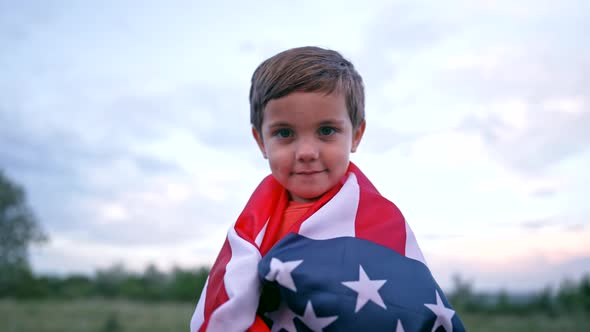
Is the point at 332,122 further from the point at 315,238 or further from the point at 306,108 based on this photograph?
the point at 315,238

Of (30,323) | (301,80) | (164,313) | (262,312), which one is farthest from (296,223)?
(164,313)

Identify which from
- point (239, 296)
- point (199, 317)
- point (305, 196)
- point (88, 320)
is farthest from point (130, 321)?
point (239, 296)

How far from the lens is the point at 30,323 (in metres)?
11.9

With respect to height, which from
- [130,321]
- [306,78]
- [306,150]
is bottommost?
[130,321]

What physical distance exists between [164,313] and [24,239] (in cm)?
1422

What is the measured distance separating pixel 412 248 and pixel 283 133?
76 cm

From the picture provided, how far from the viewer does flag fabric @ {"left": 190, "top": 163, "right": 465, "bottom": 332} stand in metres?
1.95

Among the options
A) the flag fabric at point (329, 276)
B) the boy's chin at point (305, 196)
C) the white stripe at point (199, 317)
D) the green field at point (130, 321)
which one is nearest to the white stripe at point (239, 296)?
the flag fabric at point (329, 276)

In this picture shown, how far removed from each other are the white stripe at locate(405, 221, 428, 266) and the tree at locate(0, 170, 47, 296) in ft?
83.1

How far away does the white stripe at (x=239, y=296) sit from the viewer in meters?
1.95

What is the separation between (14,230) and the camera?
24812 mm

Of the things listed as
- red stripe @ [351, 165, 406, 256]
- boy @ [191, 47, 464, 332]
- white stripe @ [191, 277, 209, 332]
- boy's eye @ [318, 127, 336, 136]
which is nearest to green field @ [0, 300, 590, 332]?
white stripe @ [191, 277, 209, 332]

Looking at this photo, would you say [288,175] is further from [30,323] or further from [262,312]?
[30,323]

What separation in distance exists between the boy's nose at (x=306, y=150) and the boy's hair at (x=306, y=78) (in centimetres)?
23
